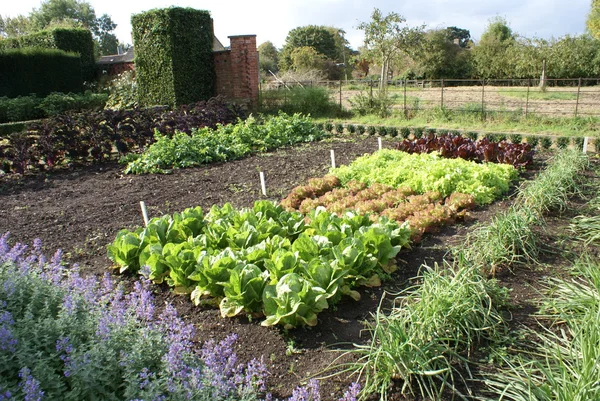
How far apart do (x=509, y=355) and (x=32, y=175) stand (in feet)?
27.2

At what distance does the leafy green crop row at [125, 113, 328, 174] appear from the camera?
8.54 meters

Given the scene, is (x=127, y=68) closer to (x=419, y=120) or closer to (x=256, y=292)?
(x=419, y=120)

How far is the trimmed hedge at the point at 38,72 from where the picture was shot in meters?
19.0

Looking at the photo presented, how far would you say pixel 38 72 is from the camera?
19.6 m

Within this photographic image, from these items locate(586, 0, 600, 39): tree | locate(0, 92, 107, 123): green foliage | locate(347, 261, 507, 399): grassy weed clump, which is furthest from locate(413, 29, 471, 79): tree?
locate(347, 261, 507, 399): grassy weed clump

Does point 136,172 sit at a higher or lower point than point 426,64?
lower

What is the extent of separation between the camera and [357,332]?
10.7 ft

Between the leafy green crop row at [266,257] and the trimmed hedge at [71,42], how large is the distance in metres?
20.3

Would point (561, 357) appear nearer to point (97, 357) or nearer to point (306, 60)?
point (97, 357)

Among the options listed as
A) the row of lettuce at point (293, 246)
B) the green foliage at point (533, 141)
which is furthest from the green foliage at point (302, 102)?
the row of lettuce at point (293, 246)

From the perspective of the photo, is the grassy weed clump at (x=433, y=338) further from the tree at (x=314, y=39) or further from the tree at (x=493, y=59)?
the tree at (x=314, y=39)

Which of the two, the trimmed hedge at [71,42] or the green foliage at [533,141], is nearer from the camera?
the green foliage at [533,141]

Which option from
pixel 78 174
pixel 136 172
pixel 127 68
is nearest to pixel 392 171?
pixel 136 172

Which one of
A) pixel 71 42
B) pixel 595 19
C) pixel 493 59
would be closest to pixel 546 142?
pixel 71 42
